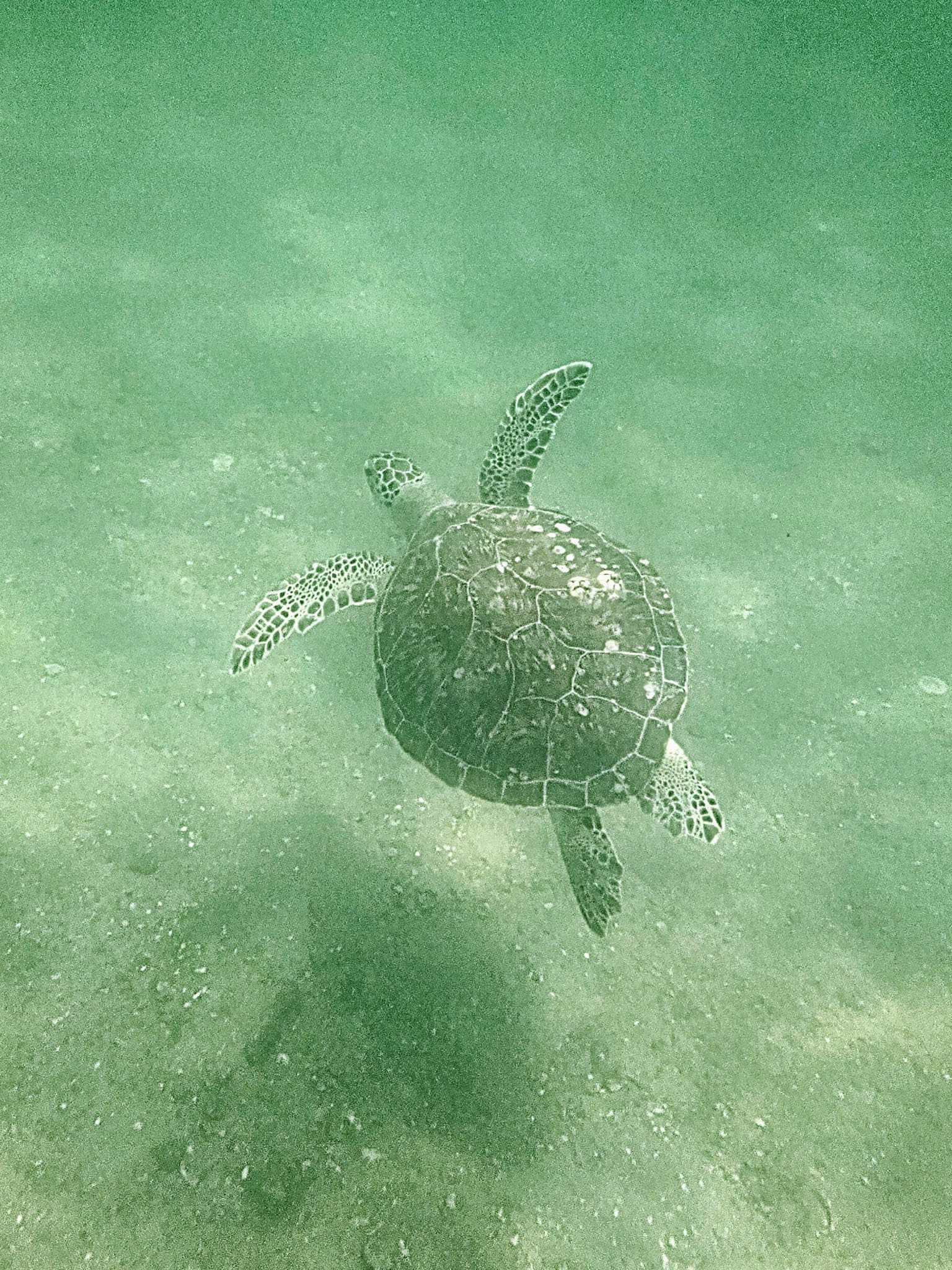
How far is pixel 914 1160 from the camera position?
2.18m

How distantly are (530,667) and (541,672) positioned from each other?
5cm

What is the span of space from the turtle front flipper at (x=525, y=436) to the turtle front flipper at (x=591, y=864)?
182 centimetres

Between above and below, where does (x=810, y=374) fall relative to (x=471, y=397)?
above

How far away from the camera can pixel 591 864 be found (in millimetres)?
2559

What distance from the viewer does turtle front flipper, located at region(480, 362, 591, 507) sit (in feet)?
12.3

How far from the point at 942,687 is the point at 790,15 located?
11716 mm

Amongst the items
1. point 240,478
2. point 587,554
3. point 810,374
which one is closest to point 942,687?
point 587,554

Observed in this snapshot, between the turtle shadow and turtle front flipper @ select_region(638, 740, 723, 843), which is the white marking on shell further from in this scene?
the turtle shadow

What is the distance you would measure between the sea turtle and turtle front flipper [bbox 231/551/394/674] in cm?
1

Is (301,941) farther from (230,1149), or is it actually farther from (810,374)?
(810,374)

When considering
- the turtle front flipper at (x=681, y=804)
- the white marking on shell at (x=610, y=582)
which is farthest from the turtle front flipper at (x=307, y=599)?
the turtle front flipper at (x=681, y=804)

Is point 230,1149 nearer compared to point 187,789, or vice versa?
point 230,1149

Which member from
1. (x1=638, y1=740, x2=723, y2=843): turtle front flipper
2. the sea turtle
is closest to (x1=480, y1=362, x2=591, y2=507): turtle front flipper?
the sea turtle

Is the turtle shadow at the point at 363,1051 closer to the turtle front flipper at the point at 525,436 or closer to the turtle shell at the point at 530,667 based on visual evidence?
the turtle shell at the point at 530,667
